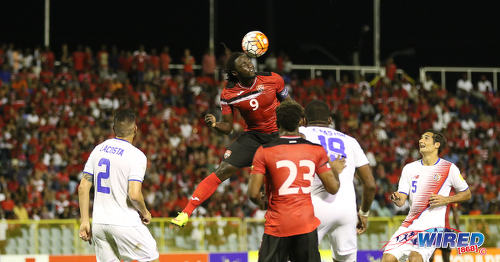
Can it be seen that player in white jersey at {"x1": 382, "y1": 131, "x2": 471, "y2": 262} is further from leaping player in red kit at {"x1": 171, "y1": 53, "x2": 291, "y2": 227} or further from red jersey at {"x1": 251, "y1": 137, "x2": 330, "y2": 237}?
red jersey at {"x1": 251, "y1": 137, "x2": 330, "y2": 237}

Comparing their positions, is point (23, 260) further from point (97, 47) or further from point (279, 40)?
point (279, 40)

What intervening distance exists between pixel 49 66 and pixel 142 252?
16158 mm

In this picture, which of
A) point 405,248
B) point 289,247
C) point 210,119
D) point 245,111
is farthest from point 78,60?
point 289,247

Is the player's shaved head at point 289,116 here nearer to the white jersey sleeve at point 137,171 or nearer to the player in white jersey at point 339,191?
the player in white jersey at point 339,191

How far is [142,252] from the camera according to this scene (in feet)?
26.6

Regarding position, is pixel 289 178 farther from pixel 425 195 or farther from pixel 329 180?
pixel 425 195

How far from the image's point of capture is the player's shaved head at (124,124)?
8.12 meters

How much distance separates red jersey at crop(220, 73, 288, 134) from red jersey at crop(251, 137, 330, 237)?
94.7 inches

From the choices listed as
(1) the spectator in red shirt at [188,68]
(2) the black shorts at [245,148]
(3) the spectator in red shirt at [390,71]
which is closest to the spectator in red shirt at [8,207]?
(1) the spectator in red shirt at [188,68]

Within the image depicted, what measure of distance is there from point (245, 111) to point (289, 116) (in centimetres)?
245

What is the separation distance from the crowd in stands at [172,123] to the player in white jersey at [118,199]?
32.9 feet

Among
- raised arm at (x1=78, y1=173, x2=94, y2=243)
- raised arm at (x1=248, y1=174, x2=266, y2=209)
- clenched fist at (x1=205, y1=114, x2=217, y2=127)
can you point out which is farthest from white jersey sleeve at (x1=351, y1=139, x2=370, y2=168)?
raised arm at (x1=78, y1=173, x2=94, y2=243)

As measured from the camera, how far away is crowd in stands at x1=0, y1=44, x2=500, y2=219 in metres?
19.1

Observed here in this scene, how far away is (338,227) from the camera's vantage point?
820 centimetres
